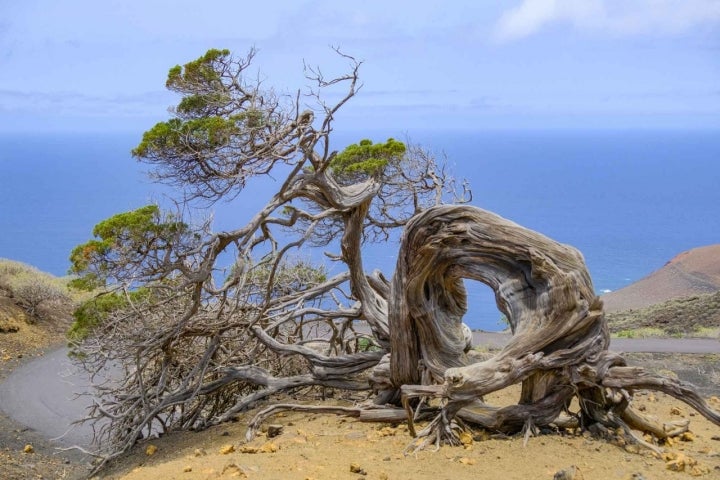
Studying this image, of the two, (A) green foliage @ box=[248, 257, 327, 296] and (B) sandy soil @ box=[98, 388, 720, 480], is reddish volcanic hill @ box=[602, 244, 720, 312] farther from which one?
(B) sandy soil @ box=[98, 388, 720, 480]

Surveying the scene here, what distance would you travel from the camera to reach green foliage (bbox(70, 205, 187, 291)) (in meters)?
9.21

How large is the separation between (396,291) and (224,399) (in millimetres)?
3801

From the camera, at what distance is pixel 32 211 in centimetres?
18575

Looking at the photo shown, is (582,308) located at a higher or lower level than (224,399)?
higher

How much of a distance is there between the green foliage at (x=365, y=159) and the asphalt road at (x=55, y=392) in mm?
6990

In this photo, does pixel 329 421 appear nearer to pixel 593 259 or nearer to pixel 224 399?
pixel 224 399

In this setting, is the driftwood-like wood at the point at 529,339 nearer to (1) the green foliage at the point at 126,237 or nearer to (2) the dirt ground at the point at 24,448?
(1) the green foliage at the point at 126,237

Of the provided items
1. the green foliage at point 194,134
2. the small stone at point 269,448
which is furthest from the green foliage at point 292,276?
the small stone at point 269,448

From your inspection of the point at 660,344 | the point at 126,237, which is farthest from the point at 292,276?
the point at 660,344

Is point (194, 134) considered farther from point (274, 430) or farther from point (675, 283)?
point (675, 283)

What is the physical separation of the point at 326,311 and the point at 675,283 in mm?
33556

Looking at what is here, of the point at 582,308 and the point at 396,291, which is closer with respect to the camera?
the point at 582,308

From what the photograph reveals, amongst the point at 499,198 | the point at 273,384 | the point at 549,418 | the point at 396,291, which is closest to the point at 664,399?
the point at 549,418

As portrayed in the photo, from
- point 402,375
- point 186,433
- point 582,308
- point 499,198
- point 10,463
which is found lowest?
point 10,463
